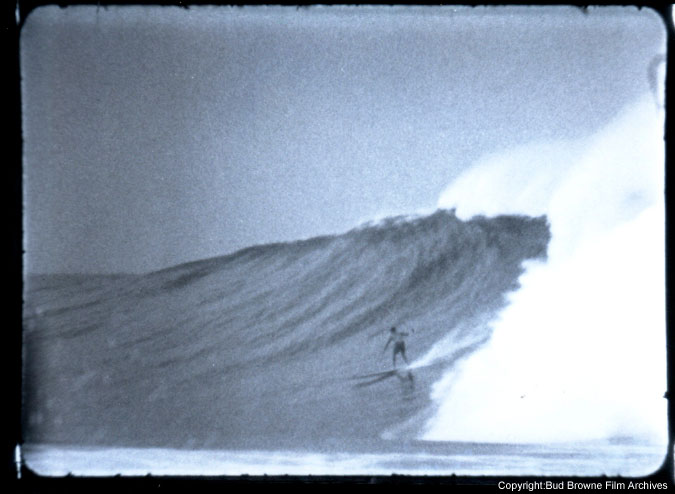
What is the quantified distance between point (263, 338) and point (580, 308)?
3.07 ft

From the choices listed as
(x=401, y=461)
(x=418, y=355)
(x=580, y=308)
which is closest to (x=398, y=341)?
(x=418, y=355)

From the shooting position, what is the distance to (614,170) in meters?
1.72

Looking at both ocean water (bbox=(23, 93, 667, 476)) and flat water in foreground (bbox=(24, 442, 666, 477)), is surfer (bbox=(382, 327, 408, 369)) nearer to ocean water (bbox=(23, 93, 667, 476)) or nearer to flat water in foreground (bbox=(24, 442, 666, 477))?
ocean water (bbox=(23, 93, 667, 476))

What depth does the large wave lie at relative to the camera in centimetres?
170

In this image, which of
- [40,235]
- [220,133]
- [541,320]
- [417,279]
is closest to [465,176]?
[417,279]

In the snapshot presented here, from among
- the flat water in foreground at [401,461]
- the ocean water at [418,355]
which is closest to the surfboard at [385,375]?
the ocean water at [418,355]

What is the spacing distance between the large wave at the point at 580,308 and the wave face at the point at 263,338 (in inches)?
2.7

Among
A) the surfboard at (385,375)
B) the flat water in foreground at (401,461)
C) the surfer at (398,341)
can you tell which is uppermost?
the surfer at (398,341)

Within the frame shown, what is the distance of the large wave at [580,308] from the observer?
5.57 feet

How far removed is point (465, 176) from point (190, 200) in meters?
0.82

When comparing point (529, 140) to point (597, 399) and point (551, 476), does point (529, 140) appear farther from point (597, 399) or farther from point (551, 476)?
point (551, 476)

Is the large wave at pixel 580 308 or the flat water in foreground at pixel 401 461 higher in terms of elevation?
the large wave at pixel 580 308

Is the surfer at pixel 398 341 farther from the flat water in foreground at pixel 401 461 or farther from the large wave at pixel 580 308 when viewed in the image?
the flat water in foreground at pixel 401 461

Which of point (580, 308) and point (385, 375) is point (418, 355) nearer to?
point (385, 375)
